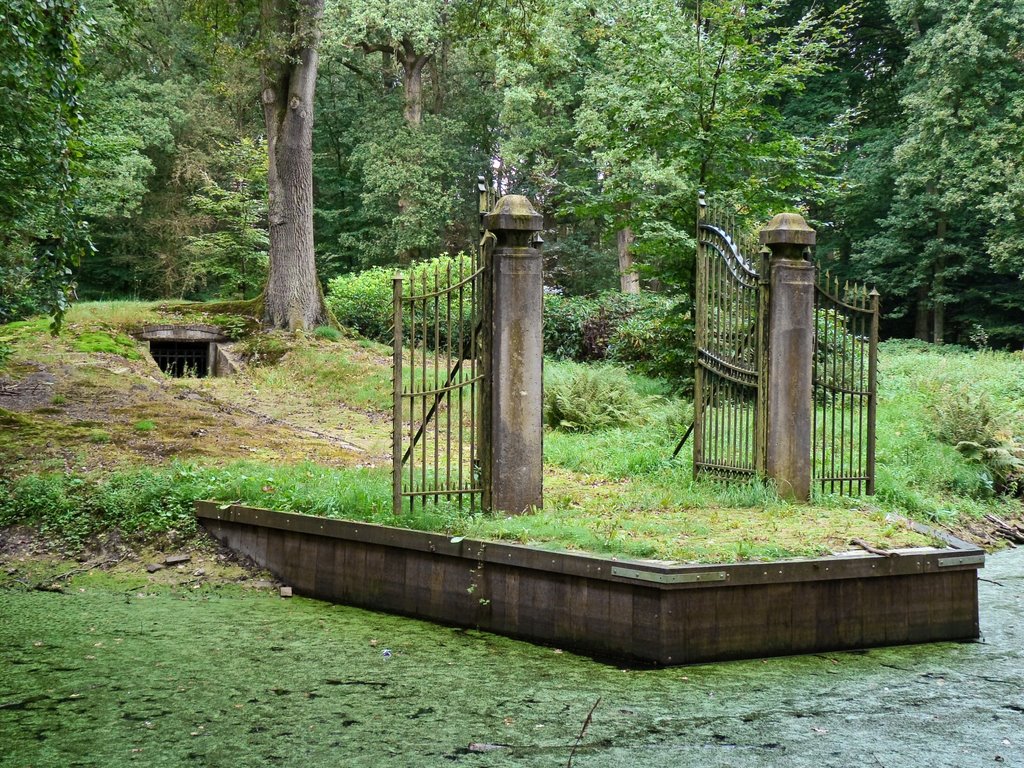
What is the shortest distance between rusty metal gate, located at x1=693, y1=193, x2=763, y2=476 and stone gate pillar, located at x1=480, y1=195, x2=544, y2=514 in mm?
2008

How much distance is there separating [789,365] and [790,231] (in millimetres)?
1066

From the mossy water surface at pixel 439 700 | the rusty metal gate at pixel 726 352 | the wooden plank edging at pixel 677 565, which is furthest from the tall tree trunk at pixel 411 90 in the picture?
the mossy water surface at pixel 439 700

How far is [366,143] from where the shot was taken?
94.0 ft

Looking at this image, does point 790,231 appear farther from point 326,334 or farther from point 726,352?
point 326,334

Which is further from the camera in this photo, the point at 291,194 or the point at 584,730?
the point at 291,194

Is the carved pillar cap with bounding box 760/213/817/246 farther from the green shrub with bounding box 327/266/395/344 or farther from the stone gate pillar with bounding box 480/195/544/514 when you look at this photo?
the green shrub with bounding box 327/266/395/344

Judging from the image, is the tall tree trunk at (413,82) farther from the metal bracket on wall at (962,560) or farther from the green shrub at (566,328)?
the metal bracket on wall at (962,560)

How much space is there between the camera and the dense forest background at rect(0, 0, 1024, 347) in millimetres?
11805

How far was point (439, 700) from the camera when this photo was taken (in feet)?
16.1

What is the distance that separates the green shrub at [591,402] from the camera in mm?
12344

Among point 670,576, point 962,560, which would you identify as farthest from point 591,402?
point 670,576

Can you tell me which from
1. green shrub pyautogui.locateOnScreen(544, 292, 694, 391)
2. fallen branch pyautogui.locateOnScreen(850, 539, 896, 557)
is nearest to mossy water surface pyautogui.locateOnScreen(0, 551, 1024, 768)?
fallen branch pyautogui.locateOnScreen(850, 539, 896, 557)

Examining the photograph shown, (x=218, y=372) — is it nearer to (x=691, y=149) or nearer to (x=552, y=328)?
(x=552, y=328)

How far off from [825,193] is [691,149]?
2.08 m
